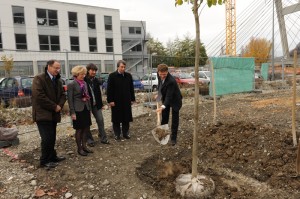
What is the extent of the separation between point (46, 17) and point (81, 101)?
90.0 feet

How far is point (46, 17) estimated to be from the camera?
94.7 ft

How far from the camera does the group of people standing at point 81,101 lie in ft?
13.6

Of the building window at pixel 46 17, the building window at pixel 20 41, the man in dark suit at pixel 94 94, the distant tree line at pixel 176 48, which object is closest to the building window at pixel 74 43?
the building window at pixel 46 17

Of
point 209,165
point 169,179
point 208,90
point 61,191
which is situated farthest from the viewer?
point 208,90

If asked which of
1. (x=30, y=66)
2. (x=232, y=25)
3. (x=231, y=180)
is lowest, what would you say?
(x=231, y=180)

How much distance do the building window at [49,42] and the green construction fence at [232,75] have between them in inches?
863

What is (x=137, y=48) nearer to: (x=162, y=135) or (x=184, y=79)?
(x=184, y=79)

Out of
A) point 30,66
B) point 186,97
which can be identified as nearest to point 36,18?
point 30,66

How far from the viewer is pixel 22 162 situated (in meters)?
4.77

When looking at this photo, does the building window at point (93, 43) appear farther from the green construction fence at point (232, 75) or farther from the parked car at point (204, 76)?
the green construction fence at point (232, 75)

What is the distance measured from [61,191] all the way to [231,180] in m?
2.40

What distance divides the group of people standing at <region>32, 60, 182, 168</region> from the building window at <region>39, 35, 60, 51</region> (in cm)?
2586

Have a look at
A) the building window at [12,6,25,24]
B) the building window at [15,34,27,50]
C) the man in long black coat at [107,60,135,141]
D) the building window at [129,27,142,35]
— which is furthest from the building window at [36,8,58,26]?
the man in long black coat at [107,60,135,141]

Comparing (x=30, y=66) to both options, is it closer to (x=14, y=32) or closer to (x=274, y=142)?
(x=274, y=142)
